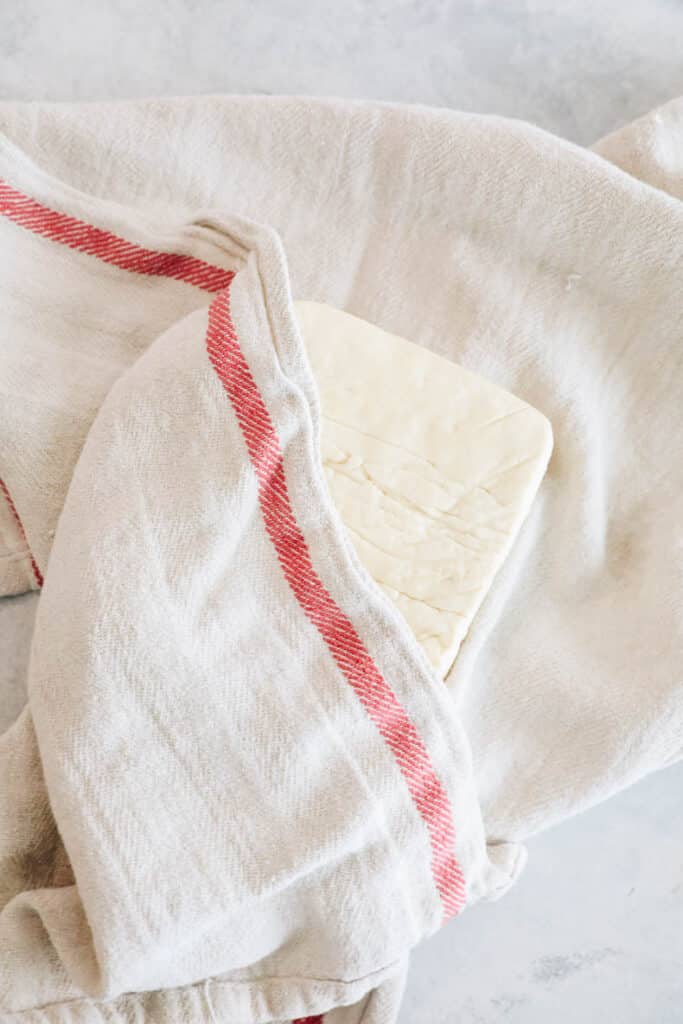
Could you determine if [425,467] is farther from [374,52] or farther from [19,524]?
[374,52]

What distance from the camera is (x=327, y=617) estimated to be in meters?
0.71

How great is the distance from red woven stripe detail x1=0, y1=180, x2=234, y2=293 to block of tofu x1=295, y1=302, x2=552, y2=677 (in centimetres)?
15

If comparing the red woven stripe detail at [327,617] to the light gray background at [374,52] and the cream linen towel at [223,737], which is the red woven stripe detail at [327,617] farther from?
the light gray background at [374,52]

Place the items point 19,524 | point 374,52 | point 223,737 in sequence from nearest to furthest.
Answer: point 223,737 → point 19,524 → point 374,52

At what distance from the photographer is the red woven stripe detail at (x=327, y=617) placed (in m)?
0.69

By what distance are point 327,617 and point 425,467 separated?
0.47 ft

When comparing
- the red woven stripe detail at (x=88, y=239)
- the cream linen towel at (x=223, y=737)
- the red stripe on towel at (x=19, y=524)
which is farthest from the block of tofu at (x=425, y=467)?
the red stripe on towel at (x=19, y=524)

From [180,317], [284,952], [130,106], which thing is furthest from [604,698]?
[130,106]

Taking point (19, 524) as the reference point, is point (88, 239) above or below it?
above

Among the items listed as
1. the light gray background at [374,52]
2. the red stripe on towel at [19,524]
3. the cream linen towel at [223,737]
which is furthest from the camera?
the light gray background at [374,52]

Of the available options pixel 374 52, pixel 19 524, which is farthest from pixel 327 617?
pixel 374 52

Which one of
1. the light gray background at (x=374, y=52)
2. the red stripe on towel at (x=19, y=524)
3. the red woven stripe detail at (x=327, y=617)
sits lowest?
the red stripe on towel at (x=19, y=524)

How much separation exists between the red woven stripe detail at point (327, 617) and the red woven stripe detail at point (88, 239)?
5.5 inches

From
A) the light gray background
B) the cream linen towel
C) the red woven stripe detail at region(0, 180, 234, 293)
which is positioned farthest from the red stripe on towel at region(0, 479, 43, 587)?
the light gray background
